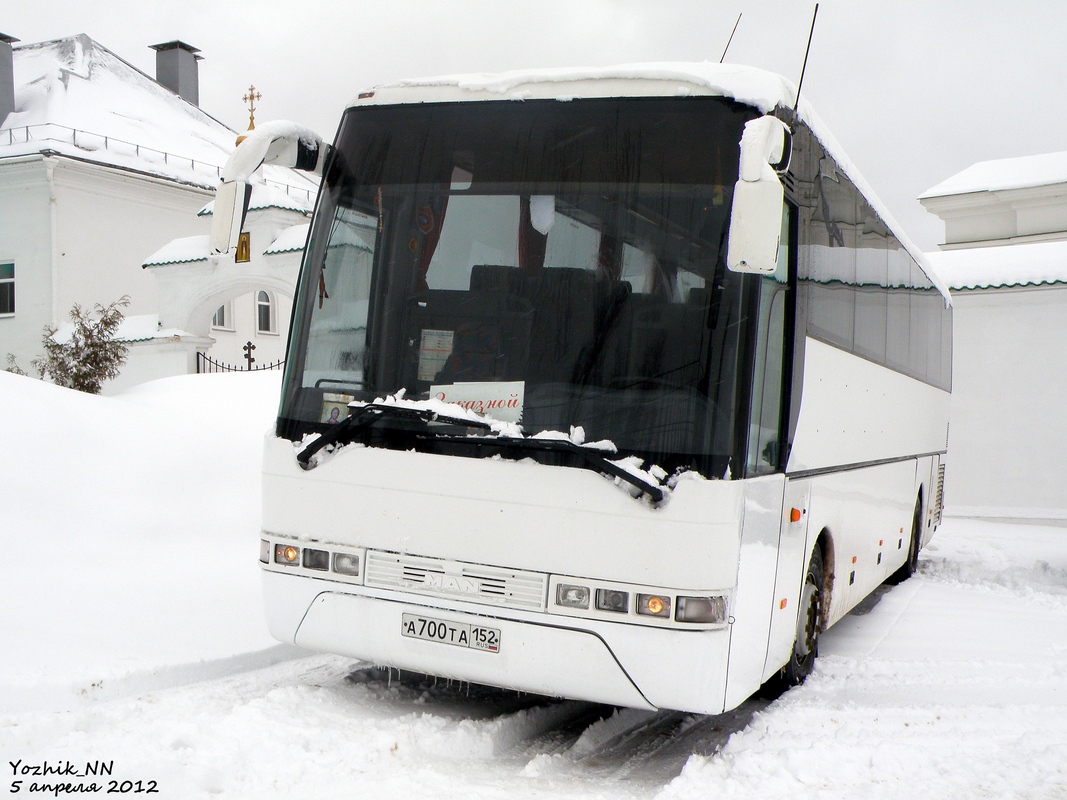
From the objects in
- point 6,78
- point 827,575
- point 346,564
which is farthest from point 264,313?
point 346,564

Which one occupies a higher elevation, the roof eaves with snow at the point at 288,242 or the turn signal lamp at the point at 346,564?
the roof eaves with snow at the point at 288,242

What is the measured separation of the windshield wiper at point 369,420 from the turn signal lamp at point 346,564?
49 centimetres

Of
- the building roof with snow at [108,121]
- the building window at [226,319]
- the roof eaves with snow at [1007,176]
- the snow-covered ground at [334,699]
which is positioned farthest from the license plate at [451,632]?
the building window at [226,319]

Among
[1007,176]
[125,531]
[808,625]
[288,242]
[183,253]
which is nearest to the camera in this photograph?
[808,625]

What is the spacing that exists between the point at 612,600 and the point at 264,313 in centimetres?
3146

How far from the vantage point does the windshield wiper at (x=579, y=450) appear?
4.37 metres

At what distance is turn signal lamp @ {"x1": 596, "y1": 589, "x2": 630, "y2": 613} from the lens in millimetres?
4461

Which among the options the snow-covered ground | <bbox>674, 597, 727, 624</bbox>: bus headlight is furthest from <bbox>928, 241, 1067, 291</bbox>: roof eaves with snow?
<bbox>674, 597, 727, 624</bbox>: bus headlight

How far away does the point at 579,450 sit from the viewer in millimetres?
4449

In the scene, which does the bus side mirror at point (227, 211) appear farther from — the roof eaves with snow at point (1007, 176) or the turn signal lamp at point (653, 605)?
the roof eaves with snow at point (1007, 176)

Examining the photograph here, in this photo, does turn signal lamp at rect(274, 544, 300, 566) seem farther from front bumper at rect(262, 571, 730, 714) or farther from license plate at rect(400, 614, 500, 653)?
license plate at rect(400, 614, 500, 653)

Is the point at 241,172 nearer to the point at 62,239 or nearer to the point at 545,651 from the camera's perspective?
the point at 545,651

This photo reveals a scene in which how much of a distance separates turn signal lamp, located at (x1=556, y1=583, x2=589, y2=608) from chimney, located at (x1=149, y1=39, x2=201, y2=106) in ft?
133

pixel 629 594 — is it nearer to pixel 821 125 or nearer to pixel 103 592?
pixel 821 125
